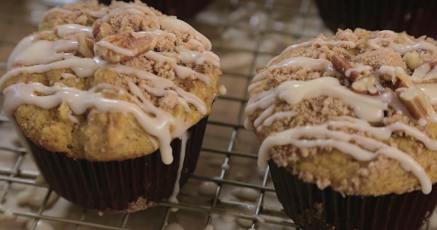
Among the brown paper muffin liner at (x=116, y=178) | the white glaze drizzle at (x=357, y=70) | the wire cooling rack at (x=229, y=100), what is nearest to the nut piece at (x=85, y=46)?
the brown paper muffin liner at (x=116, y=178)

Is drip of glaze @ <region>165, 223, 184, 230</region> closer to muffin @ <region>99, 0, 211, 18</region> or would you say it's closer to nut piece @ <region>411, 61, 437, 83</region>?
nut piece @ <region>411, 61, 437, 83</region>

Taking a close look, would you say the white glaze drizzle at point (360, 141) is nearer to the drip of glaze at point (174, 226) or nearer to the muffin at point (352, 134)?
the muffin at point (352, 134)

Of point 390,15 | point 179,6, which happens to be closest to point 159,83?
point 179,6

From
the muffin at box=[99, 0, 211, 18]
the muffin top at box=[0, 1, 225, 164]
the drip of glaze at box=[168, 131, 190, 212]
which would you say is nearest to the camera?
the muffin top at box=[0, 1, 225, 164]

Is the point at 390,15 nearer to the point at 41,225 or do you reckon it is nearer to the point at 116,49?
the point at 116,49

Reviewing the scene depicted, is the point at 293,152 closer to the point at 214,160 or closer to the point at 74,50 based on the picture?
the point at 214,160

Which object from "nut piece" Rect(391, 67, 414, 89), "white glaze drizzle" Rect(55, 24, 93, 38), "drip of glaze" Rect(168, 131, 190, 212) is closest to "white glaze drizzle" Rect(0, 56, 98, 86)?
"white glaze drizzle" Rect(55, 24, 93, 38)
